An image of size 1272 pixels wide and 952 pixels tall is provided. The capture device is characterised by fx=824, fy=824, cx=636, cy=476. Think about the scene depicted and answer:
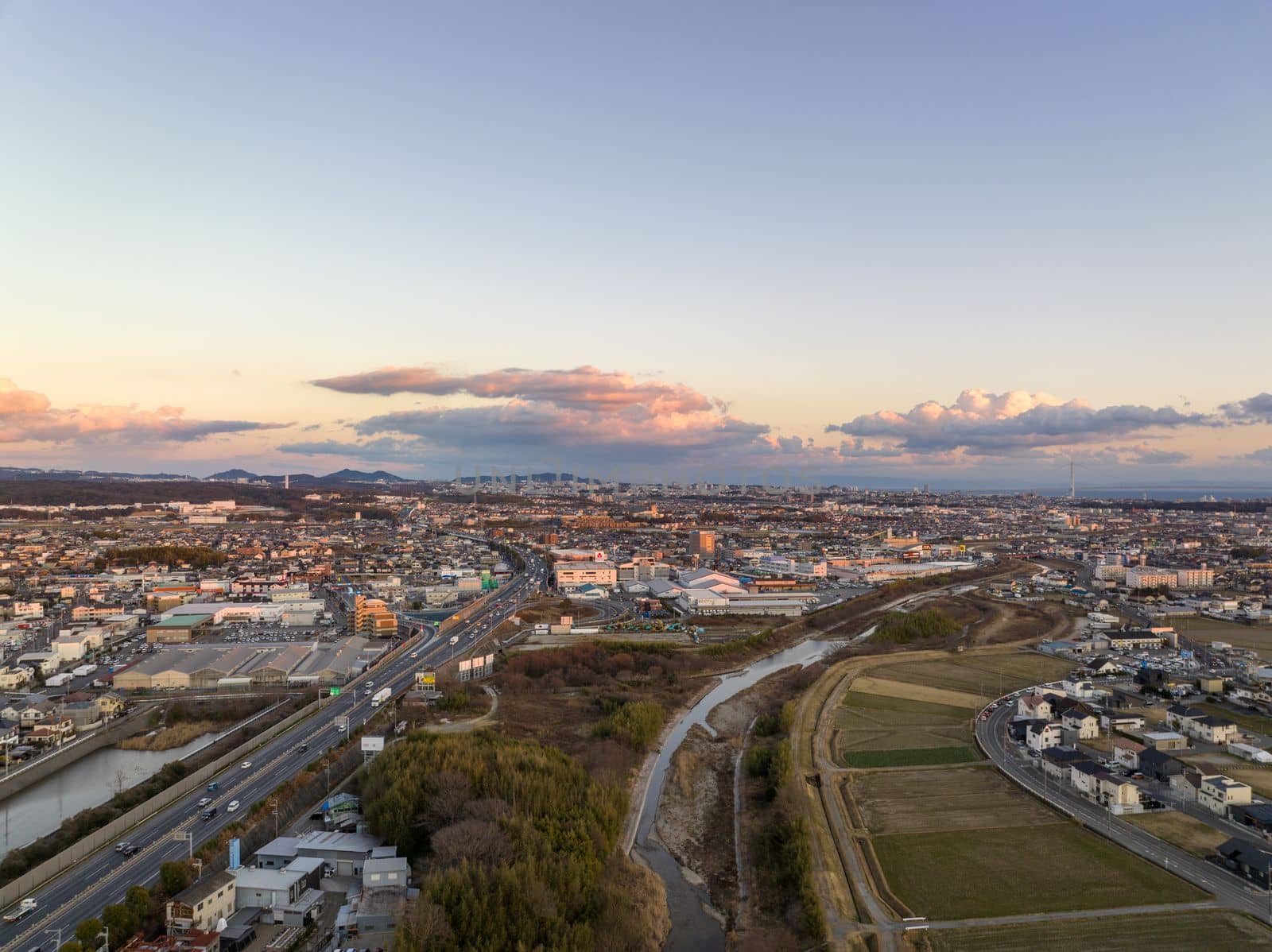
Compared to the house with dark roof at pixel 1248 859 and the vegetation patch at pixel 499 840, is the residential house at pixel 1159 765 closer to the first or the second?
the house with dark roof at pixel 1248 859

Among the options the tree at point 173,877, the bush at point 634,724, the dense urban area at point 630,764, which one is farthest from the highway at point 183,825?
the bush at point 634,724

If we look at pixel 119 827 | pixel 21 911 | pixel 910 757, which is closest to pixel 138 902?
pixel 21 911

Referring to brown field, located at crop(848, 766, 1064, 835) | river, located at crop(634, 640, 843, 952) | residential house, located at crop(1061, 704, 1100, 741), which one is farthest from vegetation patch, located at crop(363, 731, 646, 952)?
residential house, located at crop(1061, 704, 1100, 741)

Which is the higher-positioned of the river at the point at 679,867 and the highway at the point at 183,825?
the highway at the point at 183,825

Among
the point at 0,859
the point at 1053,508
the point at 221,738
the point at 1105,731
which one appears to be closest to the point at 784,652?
the point at 1105,731

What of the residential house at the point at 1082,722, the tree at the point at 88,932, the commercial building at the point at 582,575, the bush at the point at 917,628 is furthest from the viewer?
the commercial building at the point at 582,575

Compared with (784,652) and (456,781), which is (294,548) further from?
(456,781)
